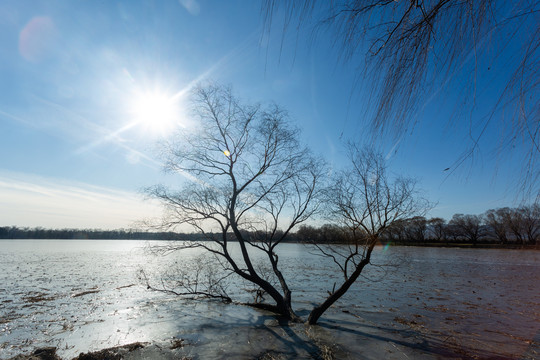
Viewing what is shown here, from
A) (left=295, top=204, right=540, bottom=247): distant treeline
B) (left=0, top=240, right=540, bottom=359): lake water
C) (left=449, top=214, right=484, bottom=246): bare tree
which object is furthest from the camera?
(left=449, top=214, right=484, bottom=246): bare tree

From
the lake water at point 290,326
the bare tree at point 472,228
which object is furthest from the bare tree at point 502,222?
the bare tree at point 472,228

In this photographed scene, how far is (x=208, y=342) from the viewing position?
940 centimetres

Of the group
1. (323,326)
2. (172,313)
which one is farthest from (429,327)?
(172,313)

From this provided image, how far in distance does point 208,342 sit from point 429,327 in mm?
8823

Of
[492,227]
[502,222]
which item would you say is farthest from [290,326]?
[492,227]

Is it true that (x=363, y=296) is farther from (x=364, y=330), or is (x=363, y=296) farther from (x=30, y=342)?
(x=30, y=342)

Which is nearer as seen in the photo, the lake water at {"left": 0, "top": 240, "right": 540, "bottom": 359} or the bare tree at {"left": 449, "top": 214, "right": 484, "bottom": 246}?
the lake water at {"left": 0, "top": 240, "right": 540, "bottom": 359}

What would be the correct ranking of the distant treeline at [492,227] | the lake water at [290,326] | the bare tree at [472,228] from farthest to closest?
the bare tree at [472,228] → the lake water at [290,326] → the distant treeline at [492,227]

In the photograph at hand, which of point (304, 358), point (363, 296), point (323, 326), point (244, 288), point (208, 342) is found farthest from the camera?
point (244, 288)

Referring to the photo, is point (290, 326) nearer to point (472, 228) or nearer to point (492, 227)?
point (492, 227)

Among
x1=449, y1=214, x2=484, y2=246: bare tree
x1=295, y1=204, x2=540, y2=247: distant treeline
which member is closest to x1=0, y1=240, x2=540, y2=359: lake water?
x1=295, y1=204, x2=540, y2=247: distant treeline

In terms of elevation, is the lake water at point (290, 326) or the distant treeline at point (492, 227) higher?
the distant treeline at point (492, 227)

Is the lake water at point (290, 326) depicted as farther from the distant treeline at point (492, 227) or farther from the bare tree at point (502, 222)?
the bare tree at point (502, 222)

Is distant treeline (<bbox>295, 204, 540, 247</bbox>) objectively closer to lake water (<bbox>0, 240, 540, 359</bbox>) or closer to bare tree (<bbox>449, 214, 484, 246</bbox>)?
lake water (<bbox>0, 240, 540, 359</bbox>)
